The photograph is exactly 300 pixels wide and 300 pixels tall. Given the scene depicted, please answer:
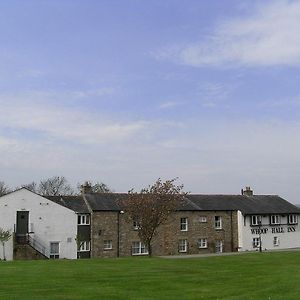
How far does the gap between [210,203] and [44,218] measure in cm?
2146

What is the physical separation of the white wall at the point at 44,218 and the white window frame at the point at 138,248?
6739 mm

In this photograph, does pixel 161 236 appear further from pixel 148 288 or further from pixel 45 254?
pixel 148 288

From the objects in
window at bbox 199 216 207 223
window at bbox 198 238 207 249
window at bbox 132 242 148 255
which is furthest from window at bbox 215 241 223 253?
window at bbox 132 242 148 255

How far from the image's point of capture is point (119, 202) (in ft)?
192

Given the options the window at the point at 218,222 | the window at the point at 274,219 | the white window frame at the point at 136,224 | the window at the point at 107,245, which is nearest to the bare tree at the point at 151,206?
the white window frame at the point at 136,224

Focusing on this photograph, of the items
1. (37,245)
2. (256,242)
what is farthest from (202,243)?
(37,245)

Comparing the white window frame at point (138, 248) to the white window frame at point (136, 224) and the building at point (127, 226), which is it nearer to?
the building at point (127, 226)

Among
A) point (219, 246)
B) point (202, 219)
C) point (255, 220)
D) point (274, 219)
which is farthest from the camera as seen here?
point (274, 219)

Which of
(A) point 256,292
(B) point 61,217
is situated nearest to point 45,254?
(B) point 61,217

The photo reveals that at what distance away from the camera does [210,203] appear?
64.9m

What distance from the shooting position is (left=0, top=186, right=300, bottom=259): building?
2114 inches

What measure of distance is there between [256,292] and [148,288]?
4.15 meters

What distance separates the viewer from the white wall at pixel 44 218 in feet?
175

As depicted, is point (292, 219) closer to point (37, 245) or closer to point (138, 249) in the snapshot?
point (138, 249)
